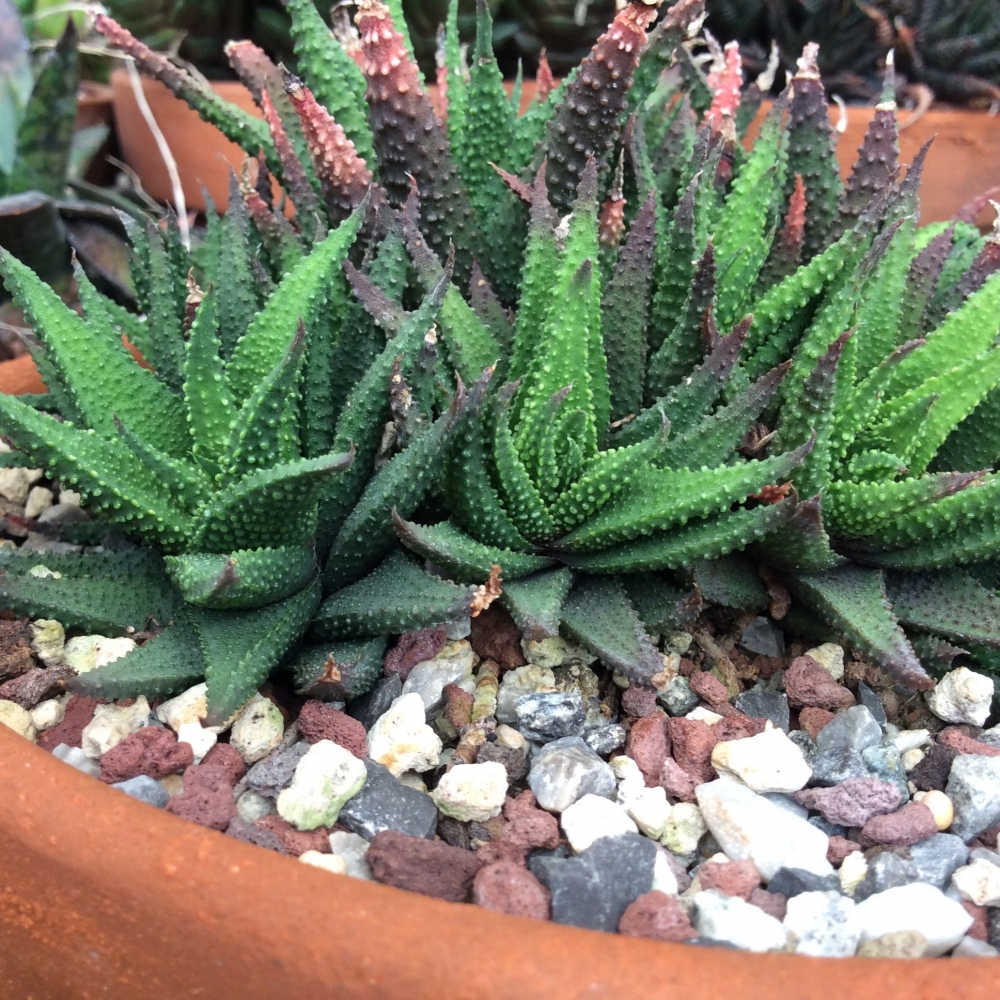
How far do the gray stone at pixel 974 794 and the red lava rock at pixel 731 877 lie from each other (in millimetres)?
191

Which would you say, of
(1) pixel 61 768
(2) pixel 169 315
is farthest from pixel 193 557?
(2) pixel 169 315

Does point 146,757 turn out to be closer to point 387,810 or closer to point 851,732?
point 387,810

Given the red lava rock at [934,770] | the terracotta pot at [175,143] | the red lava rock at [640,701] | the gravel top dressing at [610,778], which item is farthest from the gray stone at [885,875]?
the terracotta pot at [175,143]

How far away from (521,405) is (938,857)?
506mm

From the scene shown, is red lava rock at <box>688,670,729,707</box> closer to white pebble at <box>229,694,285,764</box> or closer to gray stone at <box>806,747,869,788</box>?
gray stone at <box>806,747,869,788</box>

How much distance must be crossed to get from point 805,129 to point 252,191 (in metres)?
0.62

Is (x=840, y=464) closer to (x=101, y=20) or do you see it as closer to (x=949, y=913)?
(x=949, y=913)

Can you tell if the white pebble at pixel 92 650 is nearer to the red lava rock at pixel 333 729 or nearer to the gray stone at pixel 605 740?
the red lava rock at pixel 333 729

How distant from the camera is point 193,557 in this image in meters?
0.77

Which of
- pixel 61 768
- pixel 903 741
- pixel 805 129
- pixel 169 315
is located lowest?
pixel 903 741

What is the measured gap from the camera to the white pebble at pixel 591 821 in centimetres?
74

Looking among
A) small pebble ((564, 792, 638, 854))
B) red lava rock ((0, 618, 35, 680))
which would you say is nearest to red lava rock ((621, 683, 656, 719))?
small pebble ((564, 792, 638, 854))

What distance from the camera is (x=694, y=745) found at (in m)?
0.83

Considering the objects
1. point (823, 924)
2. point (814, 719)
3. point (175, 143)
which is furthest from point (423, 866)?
point (175, 143)
